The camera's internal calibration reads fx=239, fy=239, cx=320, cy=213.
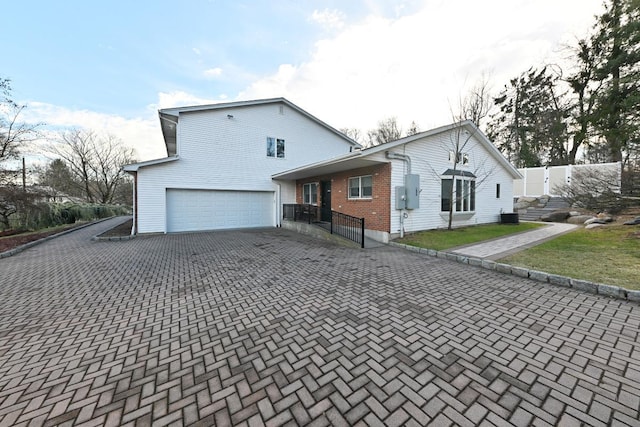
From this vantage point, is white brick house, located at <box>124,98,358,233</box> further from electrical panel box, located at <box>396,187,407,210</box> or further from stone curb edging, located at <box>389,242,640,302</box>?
stone curb edging, located at <box>389,242,640,302</box>

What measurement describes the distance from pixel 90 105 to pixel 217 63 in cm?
1614

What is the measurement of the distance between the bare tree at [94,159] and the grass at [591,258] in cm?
4008

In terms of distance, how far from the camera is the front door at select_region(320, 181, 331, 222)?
40.4 feet

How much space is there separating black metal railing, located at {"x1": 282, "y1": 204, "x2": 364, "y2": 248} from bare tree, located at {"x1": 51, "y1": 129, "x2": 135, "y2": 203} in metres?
29.9

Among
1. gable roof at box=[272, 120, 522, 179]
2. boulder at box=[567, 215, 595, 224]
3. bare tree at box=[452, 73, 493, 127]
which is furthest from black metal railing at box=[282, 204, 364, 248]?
boulder at box=[567, 215, 595, 224]

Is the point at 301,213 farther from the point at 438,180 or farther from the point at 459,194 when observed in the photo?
the point at 459,194

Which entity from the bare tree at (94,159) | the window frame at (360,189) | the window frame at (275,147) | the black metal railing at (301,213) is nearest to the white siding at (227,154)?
the window frame at (275,147)

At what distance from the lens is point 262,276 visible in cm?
519

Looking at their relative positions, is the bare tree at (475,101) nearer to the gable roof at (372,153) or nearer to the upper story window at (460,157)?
the gable roof at (372,153)

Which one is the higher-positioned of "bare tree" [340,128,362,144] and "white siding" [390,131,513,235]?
"bare tree" [340,128,362,144]

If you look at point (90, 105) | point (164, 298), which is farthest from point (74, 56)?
point (164, 298)

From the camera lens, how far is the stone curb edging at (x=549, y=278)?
3943 mm

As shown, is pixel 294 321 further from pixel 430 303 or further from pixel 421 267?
pixel 421 267

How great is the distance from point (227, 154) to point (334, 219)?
6827mm
